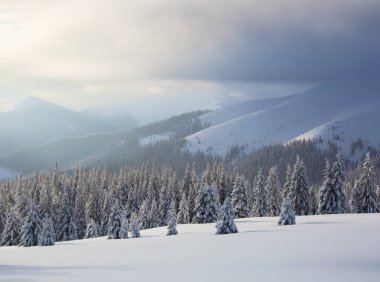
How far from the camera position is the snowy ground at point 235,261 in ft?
74.1

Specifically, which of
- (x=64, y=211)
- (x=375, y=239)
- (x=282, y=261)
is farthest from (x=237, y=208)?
(x=282, y=261)

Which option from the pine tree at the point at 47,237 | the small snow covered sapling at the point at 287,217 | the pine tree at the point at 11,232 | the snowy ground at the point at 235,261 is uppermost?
the small snow covered sapling at the point at 287,217

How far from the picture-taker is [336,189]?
76875mm

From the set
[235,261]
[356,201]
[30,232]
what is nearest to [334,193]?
[356,201]

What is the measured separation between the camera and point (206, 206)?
7706 cm

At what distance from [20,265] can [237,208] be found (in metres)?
58.0

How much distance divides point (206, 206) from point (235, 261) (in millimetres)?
50305

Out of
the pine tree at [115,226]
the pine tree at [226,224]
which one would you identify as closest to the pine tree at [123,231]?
the pine tree at [115,226]

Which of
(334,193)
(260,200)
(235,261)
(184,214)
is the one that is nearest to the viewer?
(235,261)

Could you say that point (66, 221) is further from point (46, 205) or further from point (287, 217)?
point (287, 217)

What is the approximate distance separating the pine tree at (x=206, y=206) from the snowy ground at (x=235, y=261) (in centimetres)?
3763

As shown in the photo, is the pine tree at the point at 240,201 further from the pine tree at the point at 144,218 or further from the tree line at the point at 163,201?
the pine tree at the point at 144,218

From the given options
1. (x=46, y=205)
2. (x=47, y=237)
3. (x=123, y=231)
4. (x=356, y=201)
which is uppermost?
(x=356, y=201)

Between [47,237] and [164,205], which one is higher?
[164,205]
